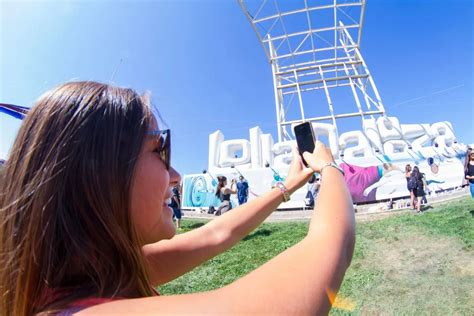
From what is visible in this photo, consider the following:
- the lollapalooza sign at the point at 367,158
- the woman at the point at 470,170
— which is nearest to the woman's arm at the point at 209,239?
the woman at the point at 470,170

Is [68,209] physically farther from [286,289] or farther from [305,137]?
[305,137]

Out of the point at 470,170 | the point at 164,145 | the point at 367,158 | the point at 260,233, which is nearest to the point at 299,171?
the point at 164,145

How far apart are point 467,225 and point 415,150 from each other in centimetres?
962

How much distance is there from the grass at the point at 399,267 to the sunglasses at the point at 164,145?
286cm

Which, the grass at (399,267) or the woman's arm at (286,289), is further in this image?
the grass at (399,267)

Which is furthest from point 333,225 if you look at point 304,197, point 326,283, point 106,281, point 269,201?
point 304,197

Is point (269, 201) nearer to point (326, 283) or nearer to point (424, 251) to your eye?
point (326, 283)

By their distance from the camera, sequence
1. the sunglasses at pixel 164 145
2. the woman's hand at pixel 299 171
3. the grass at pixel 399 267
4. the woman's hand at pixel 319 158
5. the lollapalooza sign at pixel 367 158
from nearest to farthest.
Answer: the sunglasses at pixel 164 145 → the woman's hand at pixel 319 158 → the woman's hand at pixel 299 171 → the grass at pixel 399 267 → the lollapalooza sign at pixel 367 158

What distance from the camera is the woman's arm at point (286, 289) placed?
1.45 ft

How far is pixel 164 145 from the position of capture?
872 millimetres

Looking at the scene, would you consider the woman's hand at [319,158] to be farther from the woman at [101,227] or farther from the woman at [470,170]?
the woman at [470,170]

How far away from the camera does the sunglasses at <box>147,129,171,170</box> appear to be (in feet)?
2.75

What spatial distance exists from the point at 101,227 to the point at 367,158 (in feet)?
45.7

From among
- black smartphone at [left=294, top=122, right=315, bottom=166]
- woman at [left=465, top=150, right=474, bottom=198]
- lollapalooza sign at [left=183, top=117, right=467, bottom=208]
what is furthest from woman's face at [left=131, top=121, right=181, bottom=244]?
lollapalooza sign at [left=183, top=117, right=467, bottom=208]
